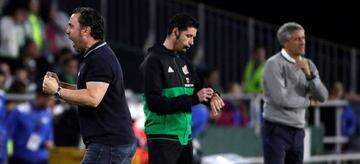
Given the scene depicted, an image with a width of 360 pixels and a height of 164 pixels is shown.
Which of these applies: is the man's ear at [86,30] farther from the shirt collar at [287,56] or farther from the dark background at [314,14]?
the dark background at [314,14]

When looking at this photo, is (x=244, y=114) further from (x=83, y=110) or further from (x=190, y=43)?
(x=83, y=110)

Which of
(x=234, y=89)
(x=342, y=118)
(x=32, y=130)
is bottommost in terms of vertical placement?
(x=342, y=118)

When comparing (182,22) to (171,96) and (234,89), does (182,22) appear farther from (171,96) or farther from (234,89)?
(234,89)

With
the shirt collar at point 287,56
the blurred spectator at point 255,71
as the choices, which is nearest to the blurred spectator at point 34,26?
the blurred spectator at point 255,71

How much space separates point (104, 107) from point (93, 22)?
703mm

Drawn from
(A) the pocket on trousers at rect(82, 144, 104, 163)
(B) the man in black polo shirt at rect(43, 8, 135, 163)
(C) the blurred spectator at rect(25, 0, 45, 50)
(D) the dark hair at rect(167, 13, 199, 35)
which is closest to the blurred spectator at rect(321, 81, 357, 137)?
(C) the blurred spectator at rect(25, 0, 45, 50)

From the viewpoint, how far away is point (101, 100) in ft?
29.6

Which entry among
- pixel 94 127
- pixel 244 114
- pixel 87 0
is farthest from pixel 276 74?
pixel 87 0

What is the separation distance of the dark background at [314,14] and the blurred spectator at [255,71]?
10.2 feet

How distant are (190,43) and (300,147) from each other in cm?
199

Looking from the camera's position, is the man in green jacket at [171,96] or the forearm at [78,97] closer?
the forearm at [78,97]

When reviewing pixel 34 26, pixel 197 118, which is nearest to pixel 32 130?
pixel 197 118

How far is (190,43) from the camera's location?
10.3m

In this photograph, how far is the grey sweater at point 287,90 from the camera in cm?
1138
